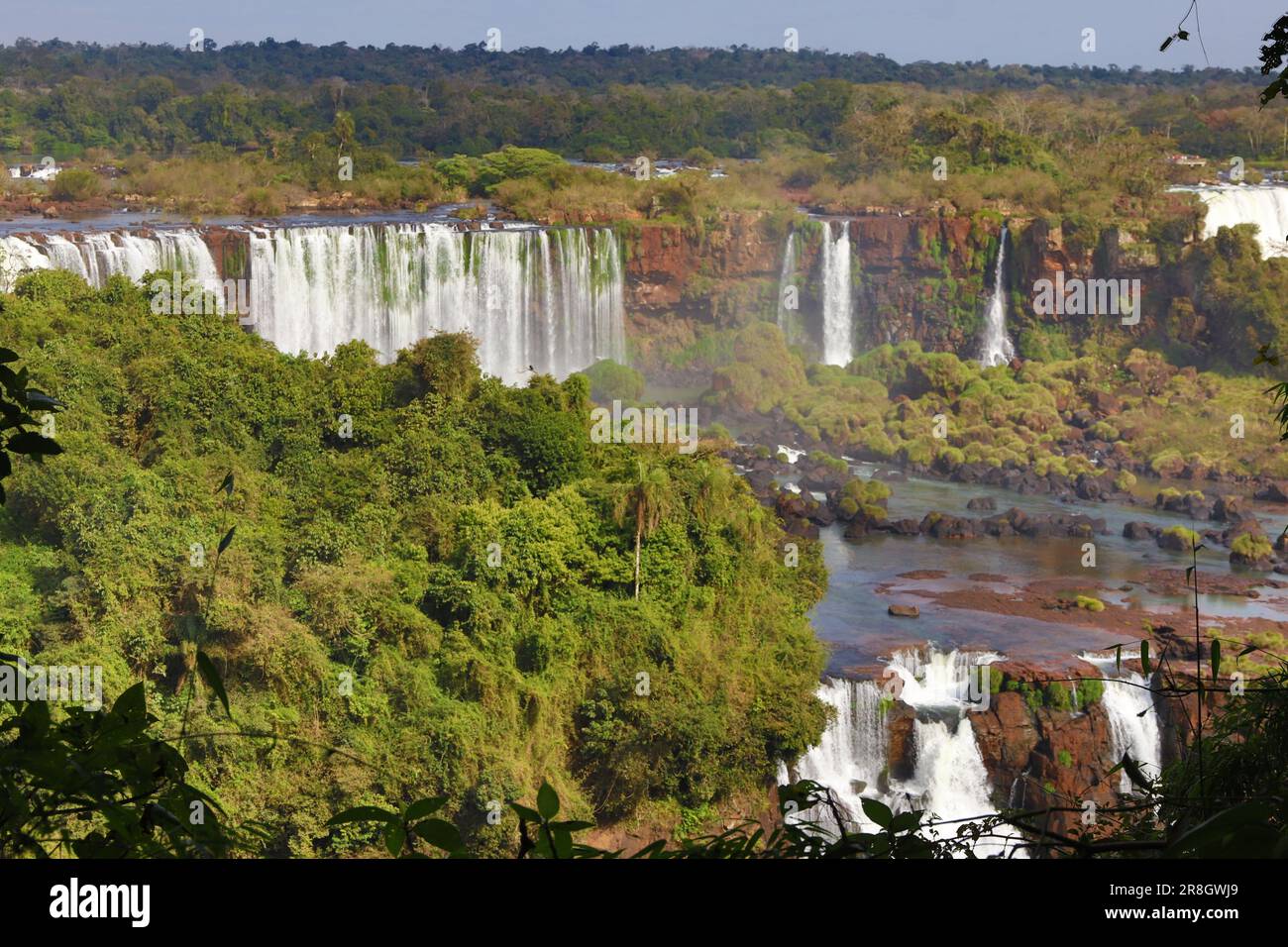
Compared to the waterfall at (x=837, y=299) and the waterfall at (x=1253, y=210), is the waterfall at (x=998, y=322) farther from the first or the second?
the waterfall at (x=1253, y=210)

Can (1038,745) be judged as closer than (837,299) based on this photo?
Yes

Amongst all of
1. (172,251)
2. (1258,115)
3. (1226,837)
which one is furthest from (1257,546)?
(1258,115)

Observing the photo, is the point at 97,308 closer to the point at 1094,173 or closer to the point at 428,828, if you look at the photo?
the point at 428,828

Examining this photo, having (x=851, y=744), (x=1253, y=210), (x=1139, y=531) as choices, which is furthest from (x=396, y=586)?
(x=1253, y=210)

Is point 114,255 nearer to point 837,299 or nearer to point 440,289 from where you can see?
point 440,289

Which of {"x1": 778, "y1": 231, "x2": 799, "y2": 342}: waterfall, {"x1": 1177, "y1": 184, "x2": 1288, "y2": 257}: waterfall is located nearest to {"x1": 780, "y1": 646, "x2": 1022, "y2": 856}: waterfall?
{"x1": 778, "y1": 231, "x2": 799, "y2": 342}: waterfall

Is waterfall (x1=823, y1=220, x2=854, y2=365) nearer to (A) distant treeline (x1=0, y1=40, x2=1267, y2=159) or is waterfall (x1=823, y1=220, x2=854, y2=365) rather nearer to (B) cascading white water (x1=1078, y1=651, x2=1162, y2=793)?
(A) distant treeline (x1=0, y1=40, x2=1267, y2=159)
